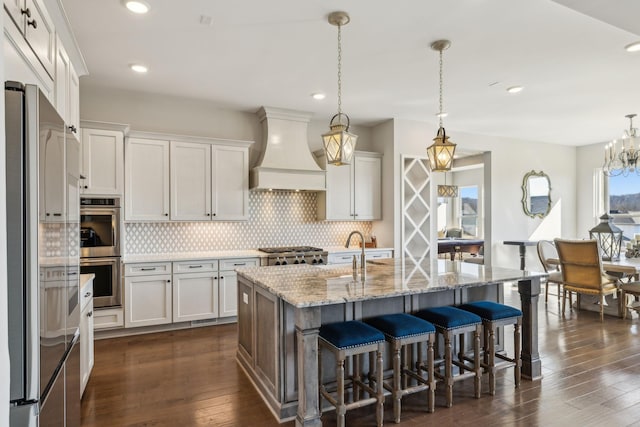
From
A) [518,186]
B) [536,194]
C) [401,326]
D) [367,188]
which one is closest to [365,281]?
[401,326]

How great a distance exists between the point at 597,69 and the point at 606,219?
2.67 m

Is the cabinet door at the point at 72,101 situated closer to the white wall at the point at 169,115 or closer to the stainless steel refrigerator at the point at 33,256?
the white wall at the point at 169,115

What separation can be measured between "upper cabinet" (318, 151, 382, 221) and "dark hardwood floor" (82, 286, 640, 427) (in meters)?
2.44

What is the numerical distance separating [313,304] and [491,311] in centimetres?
164

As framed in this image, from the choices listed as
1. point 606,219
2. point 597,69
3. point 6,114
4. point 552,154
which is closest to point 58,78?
point 6,114

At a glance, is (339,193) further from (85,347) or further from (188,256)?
(85,347)

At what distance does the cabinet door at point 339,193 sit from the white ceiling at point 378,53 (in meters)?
0.90

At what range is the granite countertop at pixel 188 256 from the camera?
14.4 feet

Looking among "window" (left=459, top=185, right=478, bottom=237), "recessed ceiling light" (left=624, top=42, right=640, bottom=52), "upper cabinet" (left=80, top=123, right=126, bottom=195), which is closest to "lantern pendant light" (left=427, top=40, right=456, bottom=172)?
"recessed ceiling light" (left=624, top=42, right=640, bottom=52)

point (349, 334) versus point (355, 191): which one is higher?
point (355, 191)

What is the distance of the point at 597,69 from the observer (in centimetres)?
388

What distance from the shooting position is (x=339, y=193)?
18.6ft

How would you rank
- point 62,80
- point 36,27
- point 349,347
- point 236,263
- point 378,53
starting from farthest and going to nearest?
point 236,263, point 378,53, point 62,80, point 349,347, point 36,27

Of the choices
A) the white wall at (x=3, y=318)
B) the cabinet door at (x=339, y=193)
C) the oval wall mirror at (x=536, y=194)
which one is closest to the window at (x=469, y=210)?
the oval wall mirror at (x=536, y=194)
